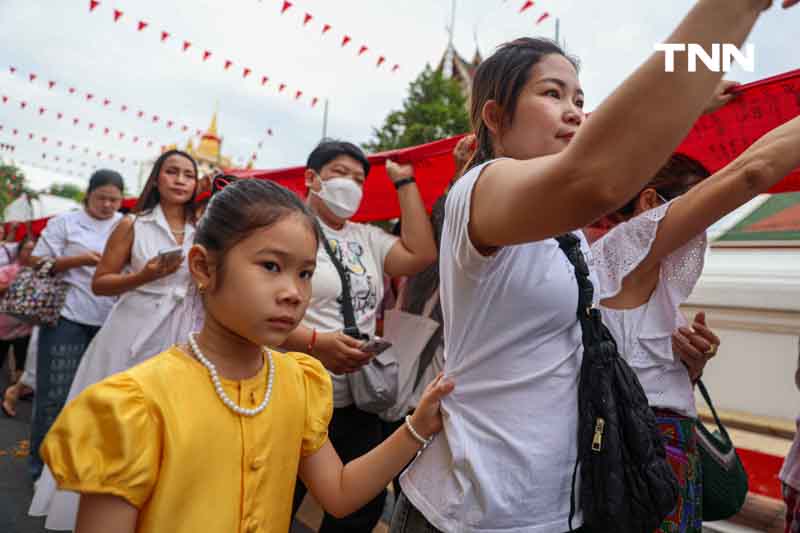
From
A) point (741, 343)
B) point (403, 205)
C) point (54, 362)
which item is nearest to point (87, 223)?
point (54, 362)

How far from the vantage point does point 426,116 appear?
15.9 m

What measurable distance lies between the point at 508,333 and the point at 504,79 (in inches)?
20.3

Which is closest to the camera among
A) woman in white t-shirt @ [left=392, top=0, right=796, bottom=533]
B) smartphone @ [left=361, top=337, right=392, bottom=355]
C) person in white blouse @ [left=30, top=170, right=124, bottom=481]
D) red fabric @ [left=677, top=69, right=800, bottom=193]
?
woman in white t-shirt @ [left=392, top=0, right=796, bottom=533]

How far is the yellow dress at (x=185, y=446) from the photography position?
921 mm

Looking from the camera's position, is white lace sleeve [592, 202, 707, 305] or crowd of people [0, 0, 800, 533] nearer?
crowd of people [0, 0, 800, 533]

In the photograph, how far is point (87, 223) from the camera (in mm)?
3762

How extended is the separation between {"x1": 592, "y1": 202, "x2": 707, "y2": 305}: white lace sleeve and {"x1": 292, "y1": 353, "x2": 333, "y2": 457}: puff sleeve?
69 cm

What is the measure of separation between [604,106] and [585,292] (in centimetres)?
50

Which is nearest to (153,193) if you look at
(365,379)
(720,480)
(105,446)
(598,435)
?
(365,379)

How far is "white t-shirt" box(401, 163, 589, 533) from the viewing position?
0.96m

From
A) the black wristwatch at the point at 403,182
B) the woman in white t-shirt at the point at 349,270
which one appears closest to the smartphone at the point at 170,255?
the woman in white t-shirt at the point at 349,270

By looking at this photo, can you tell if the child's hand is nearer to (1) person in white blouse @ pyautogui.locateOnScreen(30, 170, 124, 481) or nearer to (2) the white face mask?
(2) the white face mask

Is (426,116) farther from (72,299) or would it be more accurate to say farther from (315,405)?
(315,405)

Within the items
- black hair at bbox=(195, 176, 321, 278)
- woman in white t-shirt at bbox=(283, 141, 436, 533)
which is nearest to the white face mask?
woman in white t-shirt at bbox=(283, 141, 436, 533)
